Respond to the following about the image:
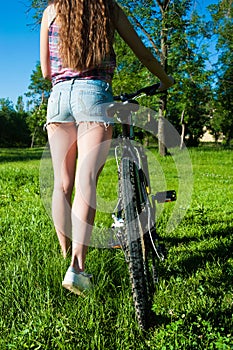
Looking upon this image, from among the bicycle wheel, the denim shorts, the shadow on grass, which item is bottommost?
the shadow on grass

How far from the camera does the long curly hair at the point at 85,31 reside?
2324 mm

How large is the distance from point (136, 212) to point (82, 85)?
2.46 feet

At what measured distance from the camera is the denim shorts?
232 centimetres

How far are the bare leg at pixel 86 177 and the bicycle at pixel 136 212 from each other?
11 centimetres

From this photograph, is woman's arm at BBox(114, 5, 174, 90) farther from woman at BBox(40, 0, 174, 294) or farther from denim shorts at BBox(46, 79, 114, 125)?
denim shorts at BBox(46, 79, 114, 125)

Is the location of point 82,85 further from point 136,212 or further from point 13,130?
point 13,130

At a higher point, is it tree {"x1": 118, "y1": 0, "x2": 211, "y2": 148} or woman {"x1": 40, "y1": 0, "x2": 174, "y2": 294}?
tree {"x1": 118, "y1": 0, "x2": 211, "y2": 148}

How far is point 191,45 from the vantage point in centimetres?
1827

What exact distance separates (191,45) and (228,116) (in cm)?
2131

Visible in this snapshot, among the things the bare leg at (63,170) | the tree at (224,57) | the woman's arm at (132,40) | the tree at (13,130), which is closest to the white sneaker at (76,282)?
the bare leg at (63,170)

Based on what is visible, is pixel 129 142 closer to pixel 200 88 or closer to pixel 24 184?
pixel 24 184

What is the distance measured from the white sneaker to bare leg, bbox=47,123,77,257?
0.45 meters

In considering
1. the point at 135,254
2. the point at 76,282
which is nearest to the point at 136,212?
the point at 135,254

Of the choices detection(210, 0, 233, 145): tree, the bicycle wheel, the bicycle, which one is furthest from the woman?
detection(210, 0, 233, 145): tree
